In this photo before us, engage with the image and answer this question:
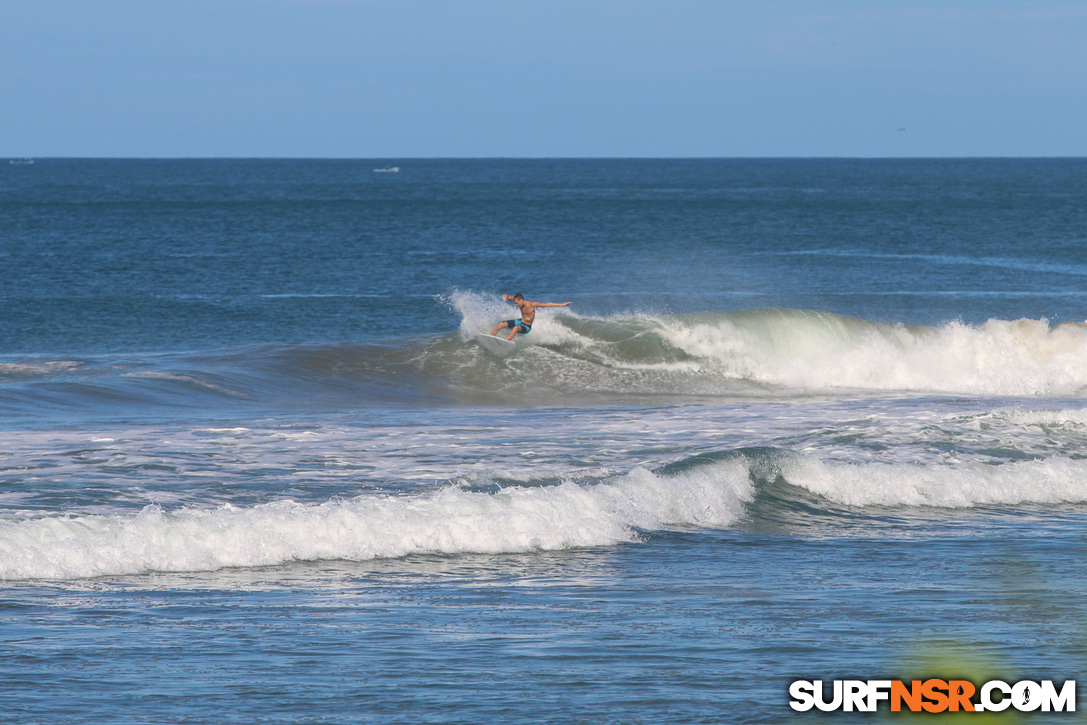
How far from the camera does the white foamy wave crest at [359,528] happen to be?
9.78 metres

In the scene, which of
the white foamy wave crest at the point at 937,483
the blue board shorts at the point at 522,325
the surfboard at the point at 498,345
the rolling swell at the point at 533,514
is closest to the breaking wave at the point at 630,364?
the surfboard at the point at 498,345

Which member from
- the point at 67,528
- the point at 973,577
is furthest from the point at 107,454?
the point at 973,577

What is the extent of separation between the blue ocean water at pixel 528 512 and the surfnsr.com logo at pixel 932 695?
176 millimetres

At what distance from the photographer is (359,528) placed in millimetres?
10758

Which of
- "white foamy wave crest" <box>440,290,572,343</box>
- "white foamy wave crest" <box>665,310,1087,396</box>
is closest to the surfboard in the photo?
"white foamy wave crest" <box>440,290,572,343</box>

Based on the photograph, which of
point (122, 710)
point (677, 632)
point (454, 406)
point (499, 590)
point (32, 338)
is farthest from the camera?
point (32, 338)

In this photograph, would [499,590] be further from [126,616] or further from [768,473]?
[768,473]

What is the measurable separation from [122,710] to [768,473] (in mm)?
8663

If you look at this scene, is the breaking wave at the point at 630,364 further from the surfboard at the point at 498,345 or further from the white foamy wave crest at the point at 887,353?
the surfboard at the point at 498,345

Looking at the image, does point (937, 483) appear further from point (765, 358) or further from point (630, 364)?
point (765, 358)

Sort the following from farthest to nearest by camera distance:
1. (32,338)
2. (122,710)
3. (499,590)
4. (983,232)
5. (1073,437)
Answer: (983,232) → (32,338) → (1073,437) → (499,590) → (122,710)

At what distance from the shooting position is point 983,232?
7012cm

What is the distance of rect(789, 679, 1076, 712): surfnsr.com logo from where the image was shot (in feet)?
21.3

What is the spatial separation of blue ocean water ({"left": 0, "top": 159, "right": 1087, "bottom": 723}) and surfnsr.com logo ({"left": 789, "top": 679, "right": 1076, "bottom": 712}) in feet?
0.58
